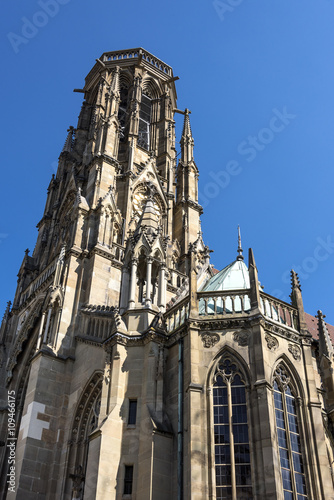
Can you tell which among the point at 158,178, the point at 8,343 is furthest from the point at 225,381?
the point at 158,178

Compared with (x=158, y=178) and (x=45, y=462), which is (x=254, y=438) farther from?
(x=158, y=178)

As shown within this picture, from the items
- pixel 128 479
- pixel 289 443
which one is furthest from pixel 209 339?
pixel 128 479

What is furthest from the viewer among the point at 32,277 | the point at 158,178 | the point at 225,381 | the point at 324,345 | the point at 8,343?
the point at 158,178

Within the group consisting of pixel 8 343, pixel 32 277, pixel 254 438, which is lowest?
pixel 254 438

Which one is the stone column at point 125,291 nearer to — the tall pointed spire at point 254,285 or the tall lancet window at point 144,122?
the tall pointed spire at point 254,285

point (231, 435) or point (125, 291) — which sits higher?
point (125, 291)

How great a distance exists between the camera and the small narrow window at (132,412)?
60.2ft

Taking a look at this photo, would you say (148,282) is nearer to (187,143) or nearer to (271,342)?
(271,342)

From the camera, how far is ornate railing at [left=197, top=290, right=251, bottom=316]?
19.2 metres

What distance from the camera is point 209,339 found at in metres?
18.6

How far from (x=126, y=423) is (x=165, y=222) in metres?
19.3

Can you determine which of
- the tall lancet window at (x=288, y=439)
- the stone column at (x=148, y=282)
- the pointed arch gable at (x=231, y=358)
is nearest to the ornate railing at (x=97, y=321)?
the stone column at (x=148, y=282)

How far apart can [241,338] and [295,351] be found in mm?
2120

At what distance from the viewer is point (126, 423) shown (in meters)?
18.2
